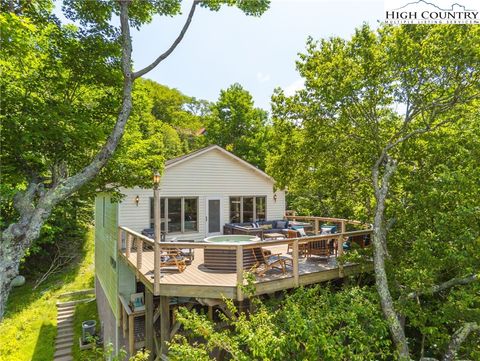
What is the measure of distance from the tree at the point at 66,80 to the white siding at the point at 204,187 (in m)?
3.60

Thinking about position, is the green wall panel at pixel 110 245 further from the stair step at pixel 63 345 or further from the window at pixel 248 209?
the window at pixel 248 209

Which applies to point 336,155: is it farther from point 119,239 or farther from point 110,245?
point 110,245

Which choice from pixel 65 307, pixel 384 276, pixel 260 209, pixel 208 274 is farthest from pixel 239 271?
pixel 65 307

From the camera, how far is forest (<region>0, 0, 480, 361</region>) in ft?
18.1

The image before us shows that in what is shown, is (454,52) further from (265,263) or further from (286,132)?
(265,263)

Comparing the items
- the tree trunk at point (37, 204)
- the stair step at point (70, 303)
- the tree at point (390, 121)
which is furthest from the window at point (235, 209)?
the stair step at point (70, 303)

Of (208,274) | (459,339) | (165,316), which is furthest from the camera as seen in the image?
(208,274)

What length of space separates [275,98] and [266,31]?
2890 millimetres

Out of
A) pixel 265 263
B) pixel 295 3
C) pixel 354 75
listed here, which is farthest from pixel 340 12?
pixel 265 263

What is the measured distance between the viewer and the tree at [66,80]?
19.3ft

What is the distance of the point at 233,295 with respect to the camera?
6195 millimetres

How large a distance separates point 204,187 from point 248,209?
9.40ft

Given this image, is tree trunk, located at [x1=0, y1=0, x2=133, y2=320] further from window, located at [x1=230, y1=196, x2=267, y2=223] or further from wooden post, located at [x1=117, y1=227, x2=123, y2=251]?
window, located at [x1=230, y1=196, x2=267, y2=223]
